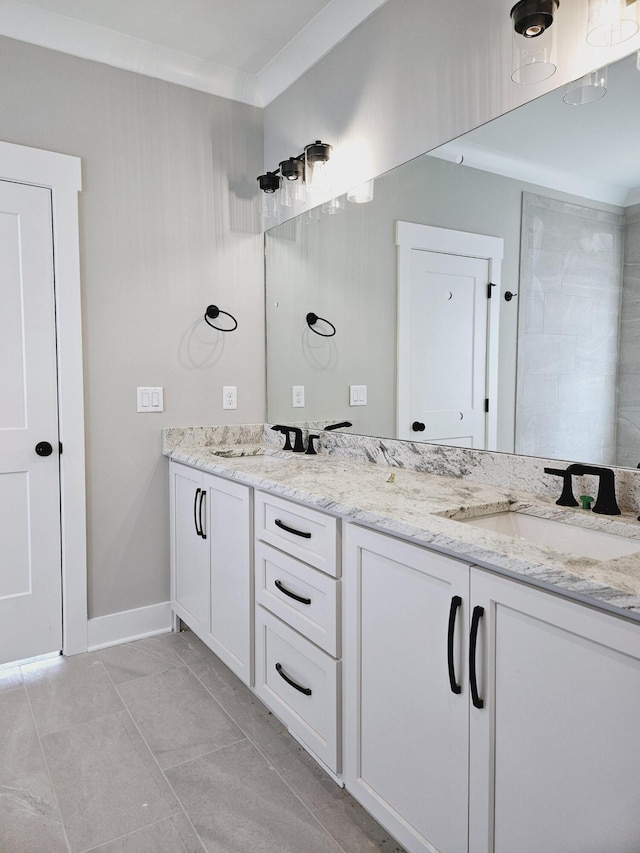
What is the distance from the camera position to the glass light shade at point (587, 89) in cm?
139

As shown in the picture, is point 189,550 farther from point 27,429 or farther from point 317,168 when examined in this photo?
point 317,168

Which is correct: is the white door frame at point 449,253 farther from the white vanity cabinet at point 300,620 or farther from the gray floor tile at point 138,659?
the gray floor tile at point 138,659

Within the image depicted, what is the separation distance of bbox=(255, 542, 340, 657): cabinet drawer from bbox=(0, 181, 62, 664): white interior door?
43.1 inches

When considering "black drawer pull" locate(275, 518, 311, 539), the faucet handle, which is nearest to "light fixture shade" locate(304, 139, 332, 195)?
"black drawer pull" locate(275, 518, 311, 539)

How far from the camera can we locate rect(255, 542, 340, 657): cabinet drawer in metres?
1.53

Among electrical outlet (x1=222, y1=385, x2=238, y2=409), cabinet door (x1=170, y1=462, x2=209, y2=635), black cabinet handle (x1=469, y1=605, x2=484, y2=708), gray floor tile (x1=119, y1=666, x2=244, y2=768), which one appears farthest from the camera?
electrical outlet (x1=222, y1=385, x2=238, y2=409)

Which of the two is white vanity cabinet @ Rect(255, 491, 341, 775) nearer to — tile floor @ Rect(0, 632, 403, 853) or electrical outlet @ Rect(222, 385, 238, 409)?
tile floor @ Rect(0, 632, 403, 853)

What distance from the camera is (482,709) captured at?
1.08 m

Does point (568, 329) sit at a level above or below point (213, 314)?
below

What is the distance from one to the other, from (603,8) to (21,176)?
6.85 feet

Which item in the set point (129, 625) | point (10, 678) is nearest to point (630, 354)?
point (129, 625)

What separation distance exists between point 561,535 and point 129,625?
204cm

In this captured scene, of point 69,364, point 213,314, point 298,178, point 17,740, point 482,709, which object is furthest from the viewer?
point 213,314

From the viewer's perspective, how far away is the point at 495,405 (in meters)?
1.78
